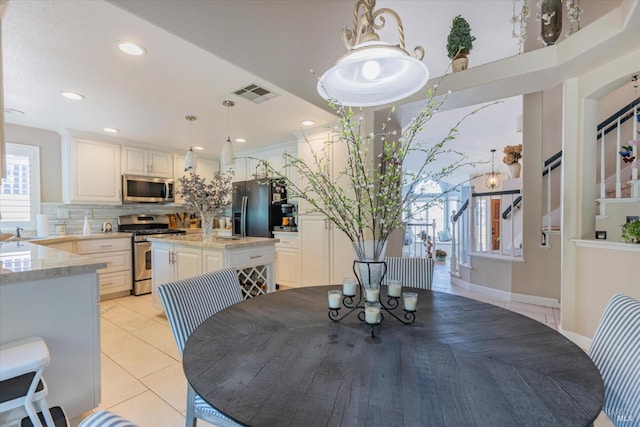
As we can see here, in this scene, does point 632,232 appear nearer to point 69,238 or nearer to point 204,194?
point 204,194

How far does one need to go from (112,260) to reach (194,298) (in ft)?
10.9

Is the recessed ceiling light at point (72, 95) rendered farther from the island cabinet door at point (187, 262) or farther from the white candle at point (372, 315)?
the white candle at point (372, 315)

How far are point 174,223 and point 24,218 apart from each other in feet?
6.10

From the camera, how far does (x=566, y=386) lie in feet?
2.51

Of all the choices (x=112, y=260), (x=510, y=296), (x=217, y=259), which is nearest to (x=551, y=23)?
(x=510, y=296)

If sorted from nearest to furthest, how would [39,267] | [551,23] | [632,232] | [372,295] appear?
[372,295], [39,267], [632,232], [551,23]

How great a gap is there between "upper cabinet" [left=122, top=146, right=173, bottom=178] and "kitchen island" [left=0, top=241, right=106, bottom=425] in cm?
299

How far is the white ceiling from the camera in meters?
1.71

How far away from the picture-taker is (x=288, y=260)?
413 centimetres

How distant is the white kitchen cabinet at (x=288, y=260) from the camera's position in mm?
4038

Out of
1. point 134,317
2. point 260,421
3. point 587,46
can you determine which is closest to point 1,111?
point 260,421

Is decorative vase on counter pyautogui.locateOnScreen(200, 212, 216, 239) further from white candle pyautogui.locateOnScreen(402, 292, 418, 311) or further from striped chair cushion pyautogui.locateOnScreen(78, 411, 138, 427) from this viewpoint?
striped chair cushion pyautogui.locateOnScreen(78, 411, 138, 427)

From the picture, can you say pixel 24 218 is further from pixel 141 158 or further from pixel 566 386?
pixel 566 386

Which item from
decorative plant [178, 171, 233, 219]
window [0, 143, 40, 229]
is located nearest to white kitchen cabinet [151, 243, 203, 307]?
decorative plant [178, 171, 233, 219]
